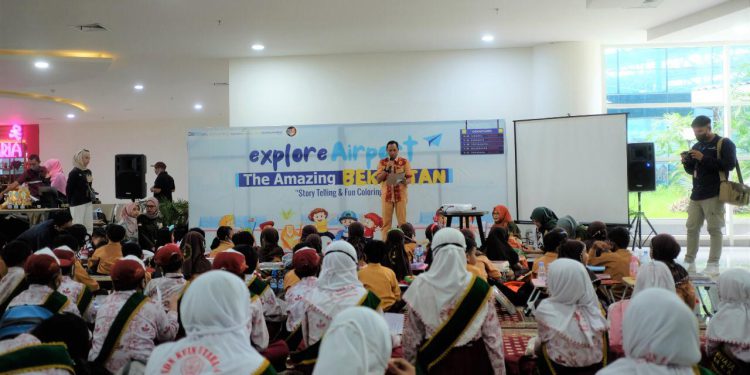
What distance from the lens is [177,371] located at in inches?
78.9

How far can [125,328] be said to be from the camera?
9.56 ft

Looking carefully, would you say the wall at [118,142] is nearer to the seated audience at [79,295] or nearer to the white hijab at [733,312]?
the seated audience at [79,295]

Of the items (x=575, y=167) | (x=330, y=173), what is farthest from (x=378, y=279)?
(x=575, y=167)

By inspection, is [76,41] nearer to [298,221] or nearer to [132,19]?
[132,19]

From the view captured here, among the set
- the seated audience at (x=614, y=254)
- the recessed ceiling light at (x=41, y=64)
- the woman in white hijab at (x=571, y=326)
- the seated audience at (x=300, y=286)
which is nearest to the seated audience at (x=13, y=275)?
the seated audience at (x=300, y=286)

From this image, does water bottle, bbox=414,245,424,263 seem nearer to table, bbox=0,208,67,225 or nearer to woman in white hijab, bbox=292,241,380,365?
woman in white hijab, bbox=292,241,380,365

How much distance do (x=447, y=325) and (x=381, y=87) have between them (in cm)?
752

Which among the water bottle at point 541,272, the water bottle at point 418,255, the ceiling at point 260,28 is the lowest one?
the water bottle at point 418,255

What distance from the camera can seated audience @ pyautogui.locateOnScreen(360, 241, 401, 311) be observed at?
4.22 m

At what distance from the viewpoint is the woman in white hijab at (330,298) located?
323 cm

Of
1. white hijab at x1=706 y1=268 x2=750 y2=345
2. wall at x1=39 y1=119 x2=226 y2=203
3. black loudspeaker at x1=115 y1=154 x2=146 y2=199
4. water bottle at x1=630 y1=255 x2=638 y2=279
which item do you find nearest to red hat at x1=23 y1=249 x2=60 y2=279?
white hijab at x1=706 y1=268 x2=750 y2=345

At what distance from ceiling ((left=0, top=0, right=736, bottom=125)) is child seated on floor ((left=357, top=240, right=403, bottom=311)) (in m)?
4.12

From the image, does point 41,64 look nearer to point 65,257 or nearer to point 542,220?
point 65,257

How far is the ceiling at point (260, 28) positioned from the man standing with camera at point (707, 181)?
6.47 ft
